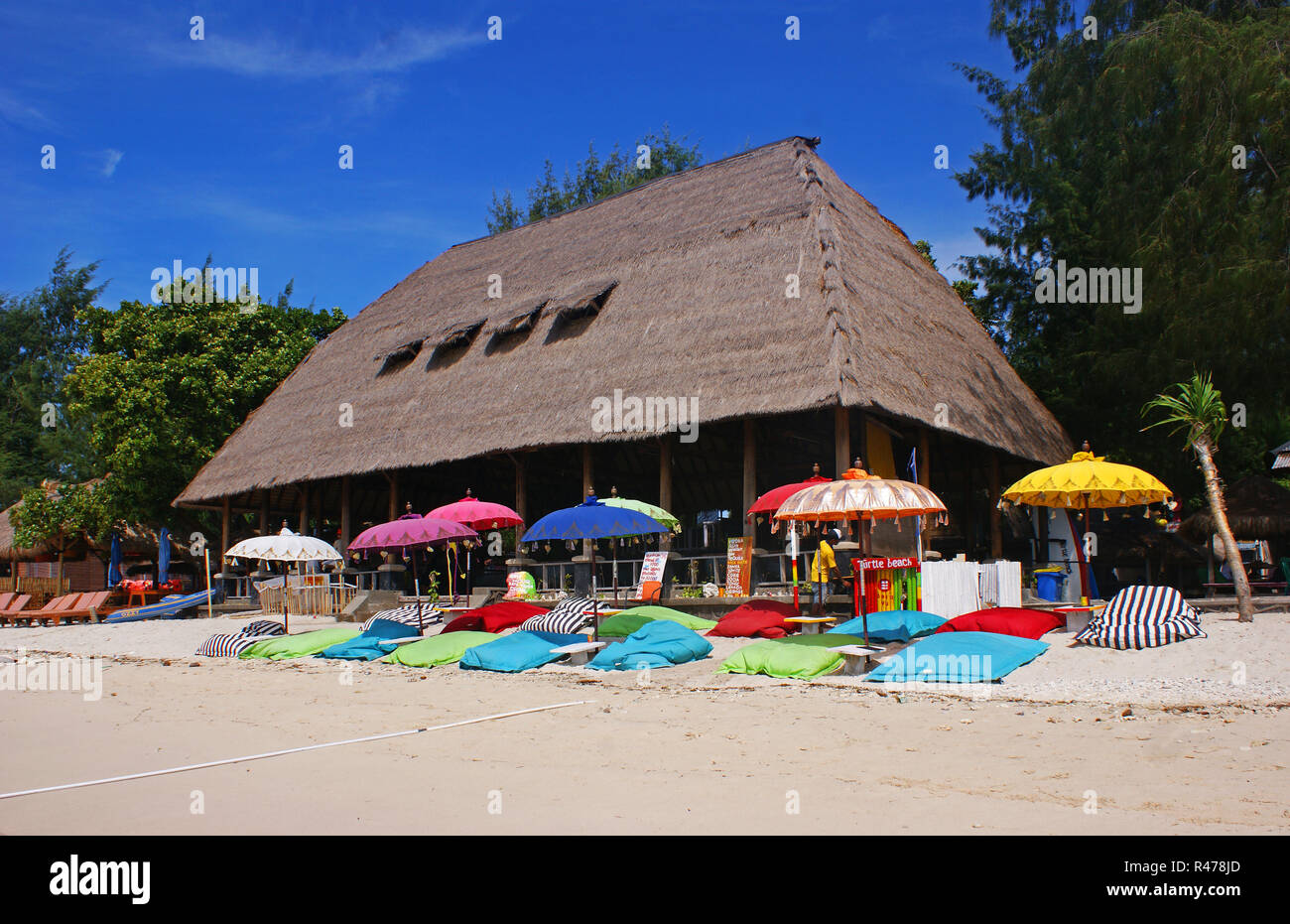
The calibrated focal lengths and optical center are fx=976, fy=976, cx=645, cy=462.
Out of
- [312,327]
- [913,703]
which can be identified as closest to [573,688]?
[913,703]

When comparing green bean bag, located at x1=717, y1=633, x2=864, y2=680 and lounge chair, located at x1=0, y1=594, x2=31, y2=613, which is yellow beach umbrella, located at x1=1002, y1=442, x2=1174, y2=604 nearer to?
green bean bag, located at x1=717, y1=633, x2=864, y2=680

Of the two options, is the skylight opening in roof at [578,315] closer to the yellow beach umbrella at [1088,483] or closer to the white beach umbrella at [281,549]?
the white beach umbrella at [281,549]

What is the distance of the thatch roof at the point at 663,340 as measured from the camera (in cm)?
1570

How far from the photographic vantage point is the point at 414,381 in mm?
22219

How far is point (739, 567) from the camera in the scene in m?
15.1

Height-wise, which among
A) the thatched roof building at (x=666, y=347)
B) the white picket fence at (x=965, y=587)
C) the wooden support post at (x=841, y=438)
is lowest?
the white picket fence at (x=965, y=587)

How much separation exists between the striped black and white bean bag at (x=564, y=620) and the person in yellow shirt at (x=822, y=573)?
9.89 feet

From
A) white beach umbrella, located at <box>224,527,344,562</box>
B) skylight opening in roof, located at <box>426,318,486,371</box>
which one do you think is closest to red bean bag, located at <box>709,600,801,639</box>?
white beach umbrella, located at <box>224,527,344,562</box>

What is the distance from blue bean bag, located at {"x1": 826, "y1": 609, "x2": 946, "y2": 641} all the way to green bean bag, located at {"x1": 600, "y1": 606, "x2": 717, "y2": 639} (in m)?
1.92

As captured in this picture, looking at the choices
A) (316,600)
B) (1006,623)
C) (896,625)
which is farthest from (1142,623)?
(316,600)

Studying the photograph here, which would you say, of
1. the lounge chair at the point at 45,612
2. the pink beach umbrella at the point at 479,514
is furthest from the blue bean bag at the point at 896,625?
the lounge chair at the point at 45,612

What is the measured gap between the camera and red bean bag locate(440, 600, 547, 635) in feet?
44.6

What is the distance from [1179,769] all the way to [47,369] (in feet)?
166
